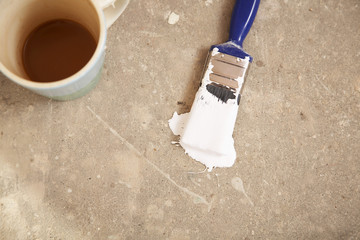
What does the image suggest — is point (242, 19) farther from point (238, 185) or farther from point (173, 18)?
point (238, 185)

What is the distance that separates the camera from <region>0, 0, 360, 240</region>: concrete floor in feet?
2.57

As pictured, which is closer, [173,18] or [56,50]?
[56,50]

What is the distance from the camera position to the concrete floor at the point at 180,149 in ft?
2.57

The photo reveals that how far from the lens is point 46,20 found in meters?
0.69

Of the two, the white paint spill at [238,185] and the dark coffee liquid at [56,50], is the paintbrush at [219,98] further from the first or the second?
the dark coffee liquid at [56,50]

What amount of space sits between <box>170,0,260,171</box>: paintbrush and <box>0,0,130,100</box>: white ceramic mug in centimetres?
26

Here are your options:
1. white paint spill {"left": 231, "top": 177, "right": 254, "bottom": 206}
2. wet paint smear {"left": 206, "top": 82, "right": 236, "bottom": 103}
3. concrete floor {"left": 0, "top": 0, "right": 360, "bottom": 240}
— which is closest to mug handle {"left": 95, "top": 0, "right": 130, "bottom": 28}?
concrete floor {"left": 0, "top": 0, "right": 360, "bottom": 240}

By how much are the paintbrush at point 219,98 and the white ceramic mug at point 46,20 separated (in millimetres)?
265

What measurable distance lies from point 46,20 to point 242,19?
0.46m

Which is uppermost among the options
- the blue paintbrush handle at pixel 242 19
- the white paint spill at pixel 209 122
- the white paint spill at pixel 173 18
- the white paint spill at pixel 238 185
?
the blue paintbrush handle at pixel 242 19

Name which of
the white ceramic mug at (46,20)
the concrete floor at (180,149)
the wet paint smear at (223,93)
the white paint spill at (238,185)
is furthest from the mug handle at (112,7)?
the white paint spill at (238,185)

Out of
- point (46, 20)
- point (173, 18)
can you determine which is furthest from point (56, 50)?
point (173, 18)

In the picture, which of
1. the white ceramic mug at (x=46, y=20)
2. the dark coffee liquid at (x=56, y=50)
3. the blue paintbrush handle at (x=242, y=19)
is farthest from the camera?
the blue paintbrush handle at (x=242, y=19)

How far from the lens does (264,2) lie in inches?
33.7
